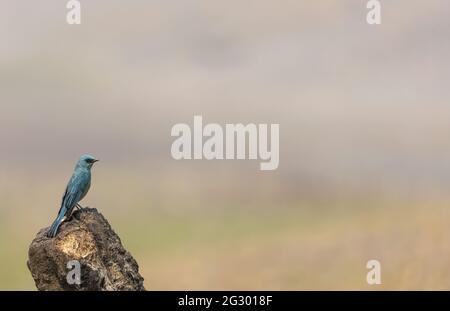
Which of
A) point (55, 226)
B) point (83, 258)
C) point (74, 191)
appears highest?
point (74, 191)

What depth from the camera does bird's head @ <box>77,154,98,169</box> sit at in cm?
3028

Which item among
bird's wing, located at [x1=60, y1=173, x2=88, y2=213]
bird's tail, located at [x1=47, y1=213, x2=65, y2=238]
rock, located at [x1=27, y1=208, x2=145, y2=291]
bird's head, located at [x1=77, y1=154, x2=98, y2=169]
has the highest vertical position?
bird's head, located at [x1=77, y1=154, x2=98, y2=169]

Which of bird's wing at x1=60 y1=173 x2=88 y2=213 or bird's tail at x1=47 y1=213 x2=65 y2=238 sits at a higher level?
bird's wing at x1=60 y1=173 x2=88 y2=213

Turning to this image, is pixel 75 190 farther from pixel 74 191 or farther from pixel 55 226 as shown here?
pixel 55 226

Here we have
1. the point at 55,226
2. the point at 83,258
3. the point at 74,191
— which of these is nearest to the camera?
the point at 83,258

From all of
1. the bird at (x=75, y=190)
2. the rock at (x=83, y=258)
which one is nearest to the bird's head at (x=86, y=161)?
the bird at (x=75, y=190)

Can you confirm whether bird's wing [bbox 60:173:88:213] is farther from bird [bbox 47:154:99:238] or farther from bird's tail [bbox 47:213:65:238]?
bird's tail [bbox 47:213:65:238]

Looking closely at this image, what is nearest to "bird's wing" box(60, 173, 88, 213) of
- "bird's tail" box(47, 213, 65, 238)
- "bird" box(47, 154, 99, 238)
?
"bird" box(47, 154, 99, 238)

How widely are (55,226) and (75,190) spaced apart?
91.8 inches

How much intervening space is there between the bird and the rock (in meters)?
0.32

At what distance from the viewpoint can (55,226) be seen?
2772cm

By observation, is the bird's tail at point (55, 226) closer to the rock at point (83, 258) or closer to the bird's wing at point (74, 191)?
the rock at point (83, 258)

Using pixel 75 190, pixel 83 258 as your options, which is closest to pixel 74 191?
pixel 75 190
